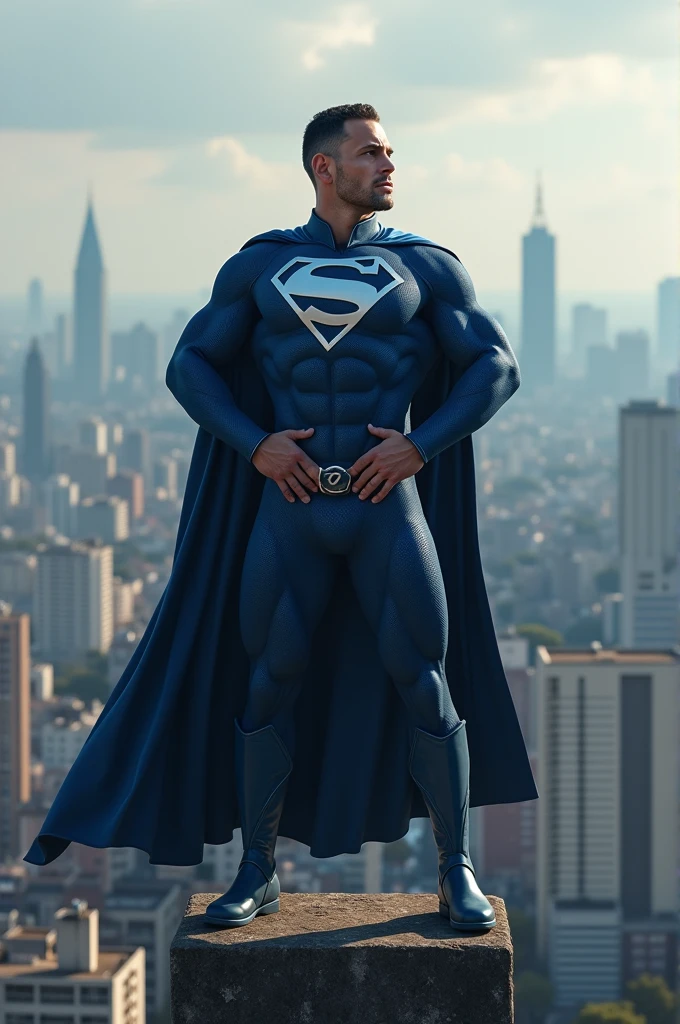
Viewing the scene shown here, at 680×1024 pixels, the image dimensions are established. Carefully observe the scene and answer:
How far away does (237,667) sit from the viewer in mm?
4461

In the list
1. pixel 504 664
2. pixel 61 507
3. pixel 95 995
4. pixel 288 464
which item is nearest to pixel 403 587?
pixel 288 464

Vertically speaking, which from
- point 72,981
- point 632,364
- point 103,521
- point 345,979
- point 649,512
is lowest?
point 72,981

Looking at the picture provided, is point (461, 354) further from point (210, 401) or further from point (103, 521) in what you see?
point (103, 521)

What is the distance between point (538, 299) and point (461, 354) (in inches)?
4664

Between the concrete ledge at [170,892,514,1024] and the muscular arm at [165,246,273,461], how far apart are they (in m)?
1.07

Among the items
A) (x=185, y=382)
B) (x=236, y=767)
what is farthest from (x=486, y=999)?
(x=185, y=382)

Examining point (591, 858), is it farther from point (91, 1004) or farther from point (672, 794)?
point (91, 1004)

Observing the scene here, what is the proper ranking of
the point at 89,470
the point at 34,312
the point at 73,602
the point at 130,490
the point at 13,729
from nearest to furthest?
1. the point at 13,729
2. the point at 73,602
3. the point at 130,490
4. the point at 89,470
5. the point at 34,312

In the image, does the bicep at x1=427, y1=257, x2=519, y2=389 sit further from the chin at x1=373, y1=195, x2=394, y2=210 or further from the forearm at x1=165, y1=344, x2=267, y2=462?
the forearm at x1=165, y1=344, x2=267, y2=462

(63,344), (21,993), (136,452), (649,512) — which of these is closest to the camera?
(21,993)

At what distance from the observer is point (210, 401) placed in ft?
14.1

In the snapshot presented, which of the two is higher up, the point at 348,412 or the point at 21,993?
the point at 348,412

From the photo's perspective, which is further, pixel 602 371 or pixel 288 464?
pixel 602 371

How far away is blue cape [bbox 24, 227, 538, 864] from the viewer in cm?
439
